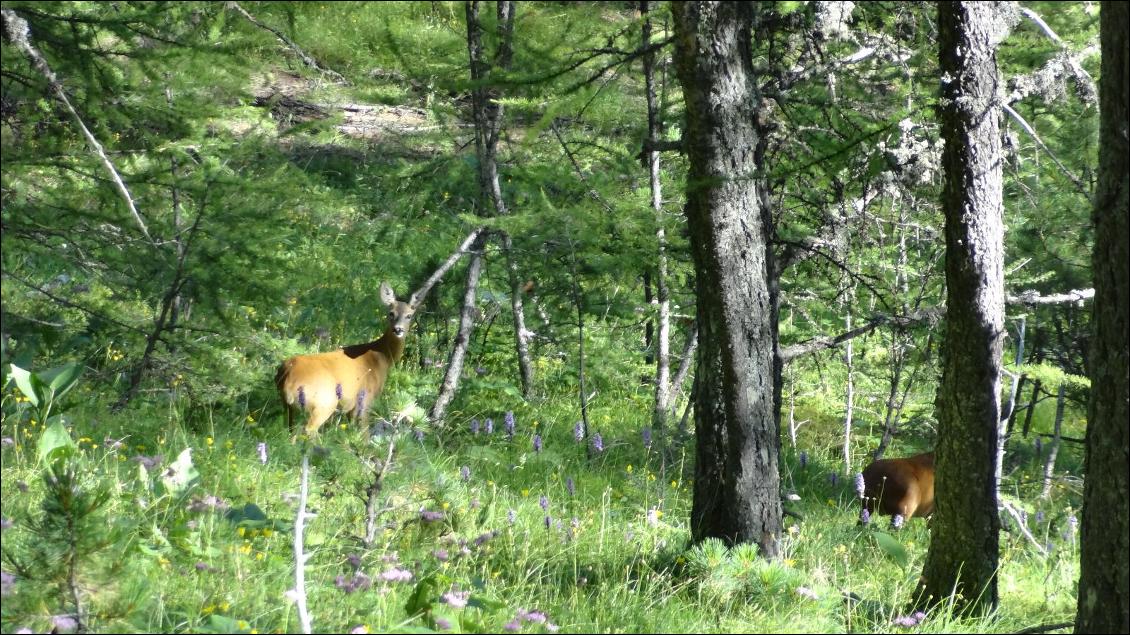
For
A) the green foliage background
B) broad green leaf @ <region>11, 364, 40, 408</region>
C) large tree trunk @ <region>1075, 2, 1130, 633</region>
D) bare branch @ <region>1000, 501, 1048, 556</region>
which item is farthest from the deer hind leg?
large tree trunk @ <region>1075, 2, 1130, 633</region>

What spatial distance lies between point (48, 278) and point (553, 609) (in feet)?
19.6

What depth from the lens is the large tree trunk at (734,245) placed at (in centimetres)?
475

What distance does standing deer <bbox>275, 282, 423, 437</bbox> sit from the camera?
7.27 meters

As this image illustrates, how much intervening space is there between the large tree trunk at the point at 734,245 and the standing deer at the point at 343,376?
9.56 ft

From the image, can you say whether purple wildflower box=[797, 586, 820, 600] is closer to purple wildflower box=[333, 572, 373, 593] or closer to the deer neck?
purple wildflower box=[333, 572, 373, 593]

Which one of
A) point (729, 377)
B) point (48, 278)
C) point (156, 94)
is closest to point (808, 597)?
point (729, 377)

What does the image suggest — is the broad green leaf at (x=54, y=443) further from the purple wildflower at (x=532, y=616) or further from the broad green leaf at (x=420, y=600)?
the purple wildflower at (x=532, y=616)

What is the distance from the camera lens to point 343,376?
7684 millimetres

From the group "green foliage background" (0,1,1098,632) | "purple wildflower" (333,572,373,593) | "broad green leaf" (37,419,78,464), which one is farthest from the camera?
"broad green leaf" (37,419,78,464)

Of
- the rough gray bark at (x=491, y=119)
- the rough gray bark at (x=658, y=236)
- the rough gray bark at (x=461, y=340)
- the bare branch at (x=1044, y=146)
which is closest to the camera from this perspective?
the bare branch at (x=1044, y=146)

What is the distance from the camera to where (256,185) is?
20.6 feet

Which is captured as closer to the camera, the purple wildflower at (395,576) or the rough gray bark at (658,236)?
the purple wildflower at (395,576)

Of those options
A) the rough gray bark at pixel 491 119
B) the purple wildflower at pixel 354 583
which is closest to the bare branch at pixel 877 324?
the purple wildflower at pixel 354 583

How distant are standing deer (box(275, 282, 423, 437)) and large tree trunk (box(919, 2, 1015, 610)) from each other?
3732mm
